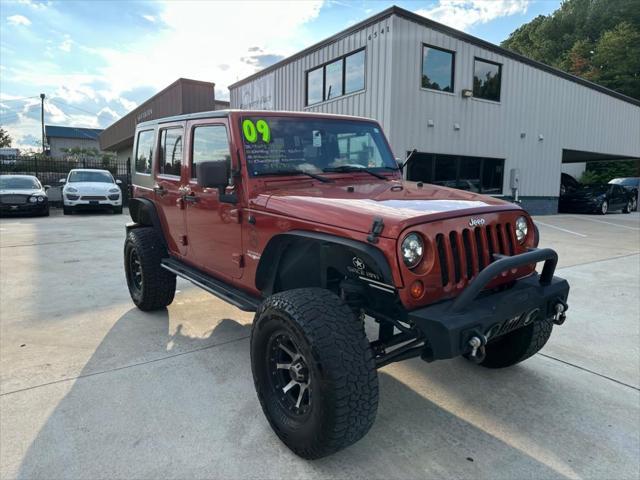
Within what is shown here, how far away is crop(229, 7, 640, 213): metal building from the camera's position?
39.1 feet

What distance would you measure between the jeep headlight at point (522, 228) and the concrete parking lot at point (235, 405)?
43.0 inches

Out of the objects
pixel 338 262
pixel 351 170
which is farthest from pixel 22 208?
pixel 338 262

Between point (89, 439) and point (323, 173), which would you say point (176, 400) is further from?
point (323, 173)

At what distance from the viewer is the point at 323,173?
328cm

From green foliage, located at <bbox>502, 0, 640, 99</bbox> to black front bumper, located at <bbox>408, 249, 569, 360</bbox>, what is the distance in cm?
3828

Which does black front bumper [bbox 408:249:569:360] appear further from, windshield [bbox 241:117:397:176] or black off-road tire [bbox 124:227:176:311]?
black off-road tire [bbox 124:227:176:311]

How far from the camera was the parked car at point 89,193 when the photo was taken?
45.7 ft

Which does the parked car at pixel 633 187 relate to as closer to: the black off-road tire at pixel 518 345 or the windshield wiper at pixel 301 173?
the black off-road tire at pixel 518 345

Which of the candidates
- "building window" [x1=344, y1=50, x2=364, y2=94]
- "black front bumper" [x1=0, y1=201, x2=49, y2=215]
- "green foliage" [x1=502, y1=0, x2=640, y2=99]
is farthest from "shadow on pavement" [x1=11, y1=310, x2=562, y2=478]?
Result: "green foliage" [x1=502, y1=0, x2=640, y2=99]

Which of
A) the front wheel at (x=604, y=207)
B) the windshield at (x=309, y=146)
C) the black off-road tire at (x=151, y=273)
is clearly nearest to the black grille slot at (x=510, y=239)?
the windshield at (x=309, y=146)

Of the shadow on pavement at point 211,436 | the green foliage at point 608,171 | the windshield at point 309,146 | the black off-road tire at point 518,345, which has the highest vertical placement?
the green foliage at point 608,171

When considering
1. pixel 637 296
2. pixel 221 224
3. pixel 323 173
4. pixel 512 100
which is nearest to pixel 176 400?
pixel 221 224

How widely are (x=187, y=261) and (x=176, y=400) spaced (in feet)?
4.90

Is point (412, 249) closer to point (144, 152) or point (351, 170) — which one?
point (351, 170)
